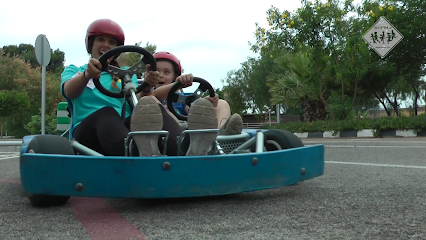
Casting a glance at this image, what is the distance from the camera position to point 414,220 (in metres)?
1.83

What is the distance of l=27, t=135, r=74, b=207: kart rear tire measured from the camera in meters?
2.26

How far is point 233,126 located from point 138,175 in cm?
111

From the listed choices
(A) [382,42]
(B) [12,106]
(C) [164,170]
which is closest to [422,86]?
(A) [382,42]

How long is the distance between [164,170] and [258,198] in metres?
0.64

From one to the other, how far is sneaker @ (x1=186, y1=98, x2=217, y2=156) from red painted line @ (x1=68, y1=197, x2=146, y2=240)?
52cm

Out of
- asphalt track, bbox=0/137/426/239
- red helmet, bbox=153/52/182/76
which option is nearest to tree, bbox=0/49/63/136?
red helmet, bbox=153/52/182/76

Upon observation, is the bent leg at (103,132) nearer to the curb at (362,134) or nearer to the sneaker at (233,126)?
the sneaker at (233,126)

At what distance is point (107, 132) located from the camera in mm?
2584

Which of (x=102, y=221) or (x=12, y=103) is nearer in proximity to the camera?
(x=102, y=221)

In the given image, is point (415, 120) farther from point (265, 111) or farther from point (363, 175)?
point (265, 111)

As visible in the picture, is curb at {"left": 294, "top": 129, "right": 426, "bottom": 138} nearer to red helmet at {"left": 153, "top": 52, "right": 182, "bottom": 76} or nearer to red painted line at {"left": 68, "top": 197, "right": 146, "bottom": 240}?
red helmet at {"left": 153, "top": 52, "right": 182, "bottom": 76}

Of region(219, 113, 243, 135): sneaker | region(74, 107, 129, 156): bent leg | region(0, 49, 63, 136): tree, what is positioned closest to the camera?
region(74, 107, 129, 156): bent leg

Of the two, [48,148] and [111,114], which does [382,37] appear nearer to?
[111,114]

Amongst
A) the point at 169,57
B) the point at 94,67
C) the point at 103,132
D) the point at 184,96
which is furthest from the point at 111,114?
the point at 169,57
